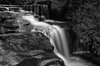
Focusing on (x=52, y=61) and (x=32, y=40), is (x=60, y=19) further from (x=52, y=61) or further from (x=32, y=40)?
(x=52, y=61)

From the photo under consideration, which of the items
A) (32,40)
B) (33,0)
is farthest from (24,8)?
(32,40)

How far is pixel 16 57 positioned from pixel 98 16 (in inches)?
197

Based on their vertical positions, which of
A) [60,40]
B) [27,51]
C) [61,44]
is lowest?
[61,44]

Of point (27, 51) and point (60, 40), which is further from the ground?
point (27, 51)

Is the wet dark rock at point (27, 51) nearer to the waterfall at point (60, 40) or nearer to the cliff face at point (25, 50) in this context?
the cliff face at point (25, 50)

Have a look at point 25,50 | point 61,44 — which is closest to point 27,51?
point 25,50

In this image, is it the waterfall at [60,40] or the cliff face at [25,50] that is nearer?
the cliff face at [25,50]

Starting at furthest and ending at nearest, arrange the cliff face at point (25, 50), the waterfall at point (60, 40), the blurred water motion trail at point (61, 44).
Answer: the waterfall at point (60, 40) → the blurred water motion trail at point (61, 44) → the cliff face at point (25, 50)

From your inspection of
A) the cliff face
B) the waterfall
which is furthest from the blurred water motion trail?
the cliff face

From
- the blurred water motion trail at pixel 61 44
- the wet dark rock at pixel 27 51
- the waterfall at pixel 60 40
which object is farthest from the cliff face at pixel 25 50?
the waterfall at pixel 60 40

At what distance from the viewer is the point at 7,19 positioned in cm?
788

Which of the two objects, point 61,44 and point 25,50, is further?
point 61,44

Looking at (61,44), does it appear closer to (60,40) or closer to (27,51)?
(60,40)

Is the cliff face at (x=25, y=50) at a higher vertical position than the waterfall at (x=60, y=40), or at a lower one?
higher
